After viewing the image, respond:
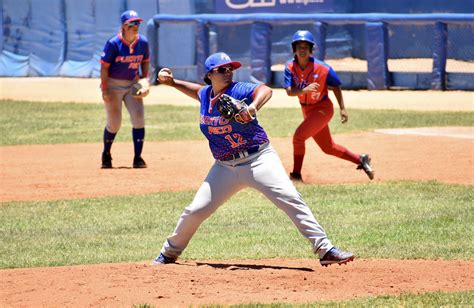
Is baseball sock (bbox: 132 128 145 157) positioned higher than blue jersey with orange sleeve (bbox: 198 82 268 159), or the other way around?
blue jersey with orange sleeve (bbox: 198 82 268 159)

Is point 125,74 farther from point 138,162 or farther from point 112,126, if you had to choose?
point 138,162

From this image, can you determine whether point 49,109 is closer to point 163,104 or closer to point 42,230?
point 163,104

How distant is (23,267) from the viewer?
8.48 m

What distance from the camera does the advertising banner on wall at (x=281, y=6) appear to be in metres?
30.4

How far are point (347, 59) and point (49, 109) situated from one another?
9.87 m

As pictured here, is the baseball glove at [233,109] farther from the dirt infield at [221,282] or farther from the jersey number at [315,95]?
the jersey number at [315,95]

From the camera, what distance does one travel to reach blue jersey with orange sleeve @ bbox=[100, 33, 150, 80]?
13.6 metres

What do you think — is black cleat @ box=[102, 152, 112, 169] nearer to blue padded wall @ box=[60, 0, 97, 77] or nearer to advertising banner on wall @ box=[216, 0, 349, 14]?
advertising banner on wall @ box=[216, 0, 349, 14]

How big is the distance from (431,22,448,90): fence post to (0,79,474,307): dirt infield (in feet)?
1.90

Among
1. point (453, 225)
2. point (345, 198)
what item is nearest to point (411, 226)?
Answer: point (453, 225)

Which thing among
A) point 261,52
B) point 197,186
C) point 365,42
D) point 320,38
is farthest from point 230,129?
point 261,52

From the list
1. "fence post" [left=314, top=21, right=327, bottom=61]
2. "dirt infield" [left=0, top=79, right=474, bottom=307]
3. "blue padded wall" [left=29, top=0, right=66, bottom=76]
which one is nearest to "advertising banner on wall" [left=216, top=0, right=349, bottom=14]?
"fence post" [left=314, top=21, right=327, bottom=61]

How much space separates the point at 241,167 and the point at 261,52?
19723mm

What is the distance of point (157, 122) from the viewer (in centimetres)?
2073
